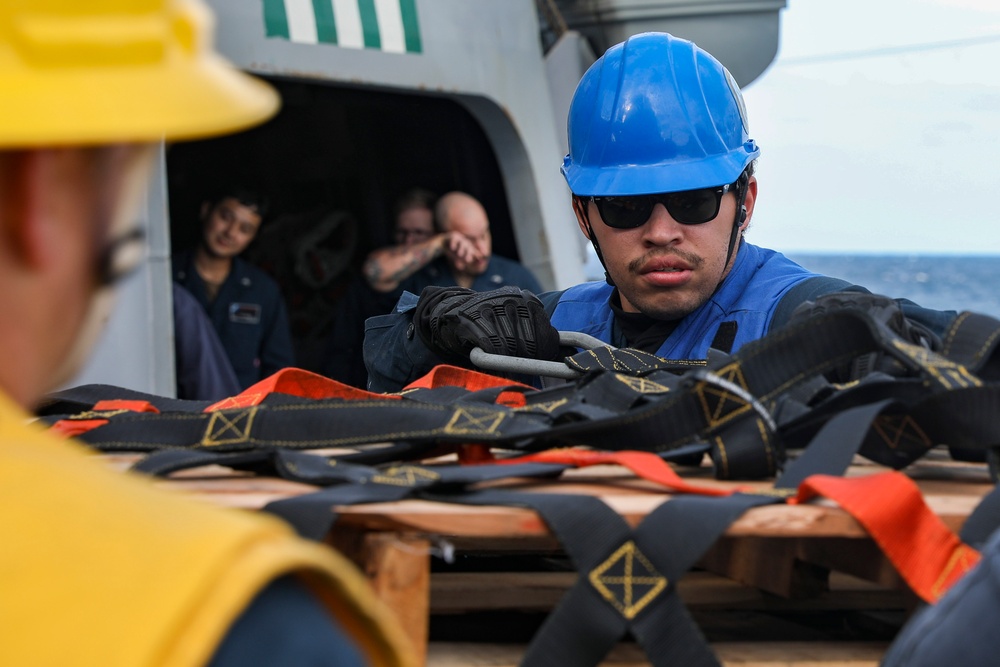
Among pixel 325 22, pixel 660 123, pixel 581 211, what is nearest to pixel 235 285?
pixel 325 22

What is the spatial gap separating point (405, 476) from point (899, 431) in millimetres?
686

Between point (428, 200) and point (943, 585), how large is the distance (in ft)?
20.4

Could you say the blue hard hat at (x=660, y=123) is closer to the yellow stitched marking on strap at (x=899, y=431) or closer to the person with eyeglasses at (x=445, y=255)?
the yellow stitched marking on strap at (x=899, y=431)

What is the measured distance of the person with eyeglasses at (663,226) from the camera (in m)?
2.96

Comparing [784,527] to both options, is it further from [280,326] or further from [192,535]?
[280,326]

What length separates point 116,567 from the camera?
77 centimetres

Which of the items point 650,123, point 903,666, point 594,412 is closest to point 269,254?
point 650,123

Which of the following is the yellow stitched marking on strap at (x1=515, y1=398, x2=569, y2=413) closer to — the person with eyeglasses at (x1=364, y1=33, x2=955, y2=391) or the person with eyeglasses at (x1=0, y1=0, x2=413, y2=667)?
the person with eyeglasses at (x1=364, y1=33, x2=955, y2=391)

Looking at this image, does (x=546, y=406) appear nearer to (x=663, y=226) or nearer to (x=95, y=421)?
(x=95, y=421)

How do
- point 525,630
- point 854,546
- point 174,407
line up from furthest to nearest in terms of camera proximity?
1. point 174,407
2. point 525,630
3. point 854,546

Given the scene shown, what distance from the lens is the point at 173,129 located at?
2.88 feet

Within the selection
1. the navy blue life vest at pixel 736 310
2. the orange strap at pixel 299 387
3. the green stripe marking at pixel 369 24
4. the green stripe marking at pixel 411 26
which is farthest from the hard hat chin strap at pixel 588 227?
the green stripe marking at pixel 411 26

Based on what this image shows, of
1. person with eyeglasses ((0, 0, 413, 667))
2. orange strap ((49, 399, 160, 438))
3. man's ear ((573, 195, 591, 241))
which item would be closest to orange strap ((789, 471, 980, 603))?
person with eyeglasses ((0, 0, 413, 667))

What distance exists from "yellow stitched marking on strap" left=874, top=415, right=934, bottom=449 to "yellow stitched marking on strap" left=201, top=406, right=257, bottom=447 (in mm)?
889
